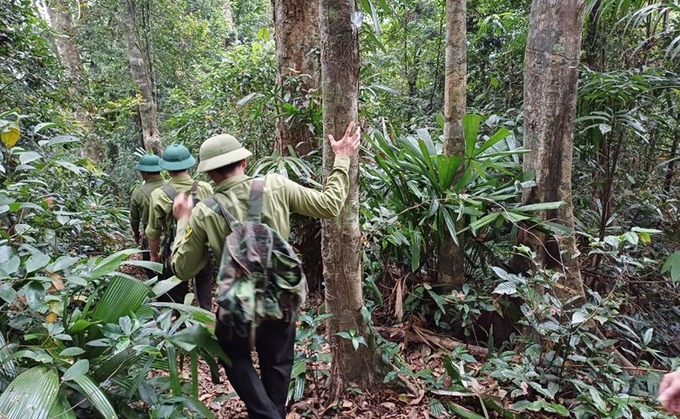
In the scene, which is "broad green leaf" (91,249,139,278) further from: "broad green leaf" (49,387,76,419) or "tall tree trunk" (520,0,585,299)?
"tall tree trunk" (520,0,585,299)

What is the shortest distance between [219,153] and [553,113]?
2.45m

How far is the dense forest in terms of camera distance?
2068 millimetres

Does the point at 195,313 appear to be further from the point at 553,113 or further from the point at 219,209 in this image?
the point at 553,113

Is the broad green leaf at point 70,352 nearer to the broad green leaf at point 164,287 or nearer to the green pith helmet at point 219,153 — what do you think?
the broad green leaf at point 164,287

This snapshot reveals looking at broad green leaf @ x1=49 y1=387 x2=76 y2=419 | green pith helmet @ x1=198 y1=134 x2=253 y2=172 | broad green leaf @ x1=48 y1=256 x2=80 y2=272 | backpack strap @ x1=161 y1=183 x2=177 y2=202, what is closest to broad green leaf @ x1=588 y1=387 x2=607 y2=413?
green pith helmet @ x1=198 y1=134 x2=253 y2=172

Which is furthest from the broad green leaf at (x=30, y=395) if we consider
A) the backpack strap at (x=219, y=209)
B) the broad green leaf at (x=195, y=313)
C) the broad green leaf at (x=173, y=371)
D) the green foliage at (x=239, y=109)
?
the green foliage at (x=239, y=109)

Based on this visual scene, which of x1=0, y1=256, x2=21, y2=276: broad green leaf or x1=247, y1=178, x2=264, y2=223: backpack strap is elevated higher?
x1=247, y1=178, x2=264, y2=223: backpack strap

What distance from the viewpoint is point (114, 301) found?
215 centimetres

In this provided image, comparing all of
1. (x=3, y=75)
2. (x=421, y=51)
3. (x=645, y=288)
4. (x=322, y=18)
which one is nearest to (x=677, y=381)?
(x=322, y=18)

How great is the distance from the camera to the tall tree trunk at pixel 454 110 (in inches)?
128

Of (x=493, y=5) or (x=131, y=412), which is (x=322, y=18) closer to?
(x=131, y=412)

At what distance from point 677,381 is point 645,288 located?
8.99 feet

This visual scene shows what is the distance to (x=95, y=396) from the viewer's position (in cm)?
174

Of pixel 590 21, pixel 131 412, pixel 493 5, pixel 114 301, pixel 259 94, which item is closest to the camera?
pixel 131 412
